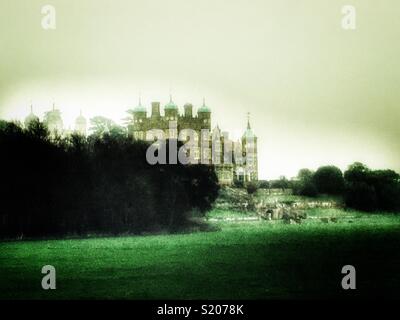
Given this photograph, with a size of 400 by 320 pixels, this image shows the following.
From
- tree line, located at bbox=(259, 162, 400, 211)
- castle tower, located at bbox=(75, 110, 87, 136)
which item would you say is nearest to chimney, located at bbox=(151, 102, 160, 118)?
castle tower, located at bbox=(75, 110, 87, 136)

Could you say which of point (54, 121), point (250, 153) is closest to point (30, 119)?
point (54, 121)

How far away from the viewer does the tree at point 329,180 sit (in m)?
13.5

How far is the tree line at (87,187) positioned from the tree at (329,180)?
263 centimetres

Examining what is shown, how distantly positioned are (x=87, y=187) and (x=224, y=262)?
4435 millimetres

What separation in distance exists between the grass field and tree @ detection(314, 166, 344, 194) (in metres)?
0.59

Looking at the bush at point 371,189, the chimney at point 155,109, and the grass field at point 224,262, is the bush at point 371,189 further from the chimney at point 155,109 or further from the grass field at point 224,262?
the chimney at point 155,109

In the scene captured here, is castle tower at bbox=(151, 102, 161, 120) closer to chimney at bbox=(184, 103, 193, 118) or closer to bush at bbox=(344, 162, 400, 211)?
chimney at bbox=(184, 103, 193, 118)

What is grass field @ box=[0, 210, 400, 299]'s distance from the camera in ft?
35.0

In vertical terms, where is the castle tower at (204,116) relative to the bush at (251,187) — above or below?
above

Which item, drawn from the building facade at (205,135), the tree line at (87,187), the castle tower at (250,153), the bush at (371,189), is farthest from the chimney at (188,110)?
the bush at (371,189)

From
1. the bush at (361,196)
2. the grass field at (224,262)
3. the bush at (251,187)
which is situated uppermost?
the bush at (251,187)

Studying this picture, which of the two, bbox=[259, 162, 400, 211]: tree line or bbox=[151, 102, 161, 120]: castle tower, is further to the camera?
bbox=[259, 162, 400, 211]: tree line

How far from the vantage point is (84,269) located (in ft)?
38.1
